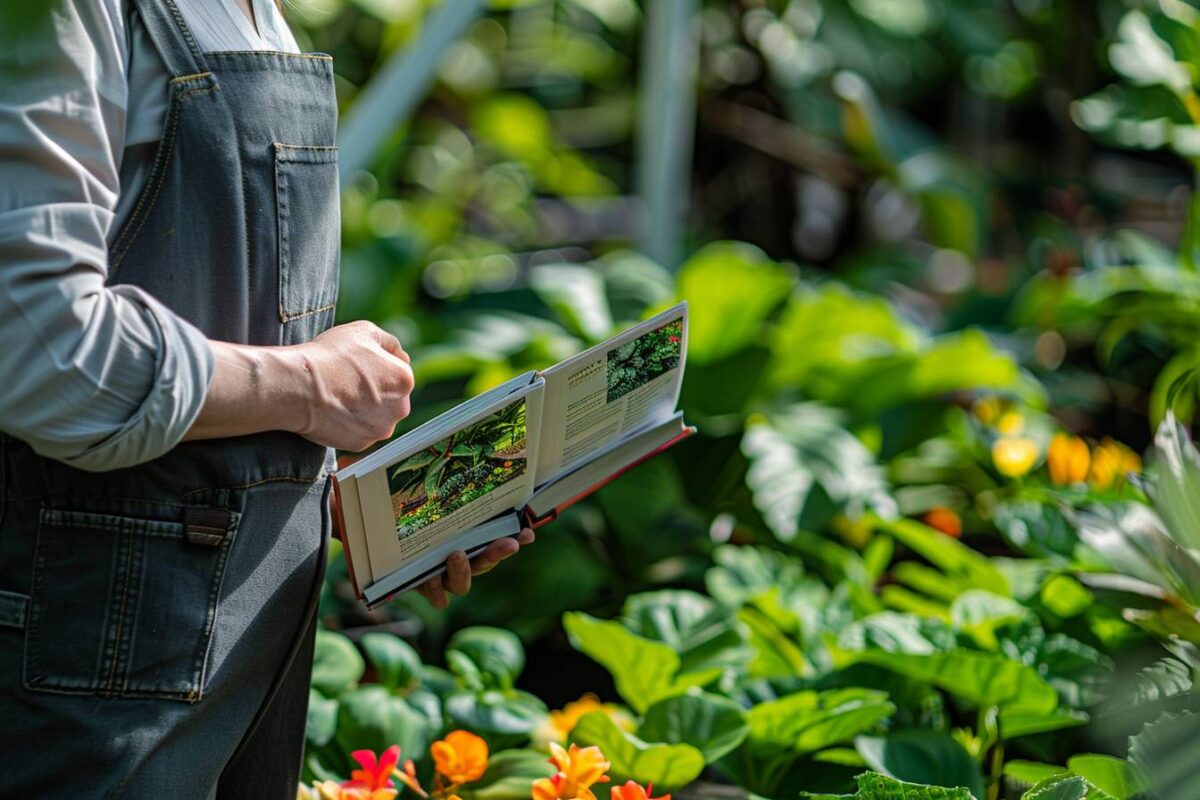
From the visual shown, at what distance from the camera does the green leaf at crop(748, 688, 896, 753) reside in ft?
5.61

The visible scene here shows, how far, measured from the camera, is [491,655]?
75.3 inches

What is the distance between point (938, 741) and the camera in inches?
69.1

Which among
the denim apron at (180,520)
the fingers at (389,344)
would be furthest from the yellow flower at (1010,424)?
the denim apron at (180,520)

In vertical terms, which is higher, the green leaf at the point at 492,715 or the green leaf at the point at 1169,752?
the green leaf at the point at 1169,752

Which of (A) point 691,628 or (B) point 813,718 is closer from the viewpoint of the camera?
(B) point 813,718

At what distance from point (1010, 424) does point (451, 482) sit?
221 cm

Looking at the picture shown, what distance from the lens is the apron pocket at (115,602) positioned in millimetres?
999

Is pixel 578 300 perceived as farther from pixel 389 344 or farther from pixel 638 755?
pixel 389 344

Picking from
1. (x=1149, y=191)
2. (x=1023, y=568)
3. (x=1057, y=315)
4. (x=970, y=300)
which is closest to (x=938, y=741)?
(x=1023, y=568)

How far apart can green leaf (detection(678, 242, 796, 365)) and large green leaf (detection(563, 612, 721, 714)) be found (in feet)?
3.66

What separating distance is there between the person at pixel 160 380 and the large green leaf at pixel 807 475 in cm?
146

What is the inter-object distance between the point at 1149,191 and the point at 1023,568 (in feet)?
14.2

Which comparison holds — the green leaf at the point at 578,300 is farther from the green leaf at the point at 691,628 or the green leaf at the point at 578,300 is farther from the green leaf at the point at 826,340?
the green leaf at the point at 691,628

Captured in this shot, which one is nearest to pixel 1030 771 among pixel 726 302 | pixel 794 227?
pixel 726 302
